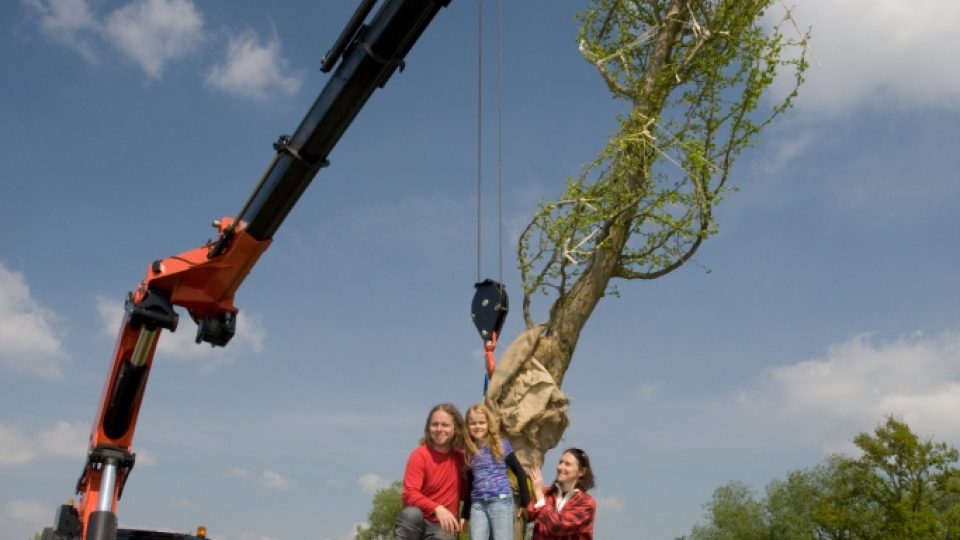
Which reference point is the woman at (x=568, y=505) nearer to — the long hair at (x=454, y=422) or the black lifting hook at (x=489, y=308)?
the long hair at (x=454, y=422)

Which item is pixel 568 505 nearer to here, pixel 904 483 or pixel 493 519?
pixel 493 519

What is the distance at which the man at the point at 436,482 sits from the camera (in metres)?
6.16

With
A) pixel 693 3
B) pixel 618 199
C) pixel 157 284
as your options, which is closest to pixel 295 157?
pixel 157 284

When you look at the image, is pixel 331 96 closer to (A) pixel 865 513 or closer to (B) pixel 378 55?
(B) pixel 378 55

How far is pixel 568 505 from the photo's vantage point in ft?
20.9

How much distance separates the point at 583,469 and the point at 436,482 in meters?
1.07

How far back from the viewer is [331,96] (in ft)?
27.1

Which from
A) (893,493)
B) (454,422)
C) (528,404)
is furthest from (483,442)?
(893,493)

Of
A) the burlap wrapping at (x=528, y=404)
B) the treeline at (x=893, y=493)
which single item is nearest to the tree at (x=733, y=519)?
the treeline at (x=893, y=493)

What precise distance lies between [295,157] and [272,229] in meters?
0.89

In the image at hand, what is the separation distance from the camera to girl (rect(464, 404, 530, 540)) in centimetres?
636

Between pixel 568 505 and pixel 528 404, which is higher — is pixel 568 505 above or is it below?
below

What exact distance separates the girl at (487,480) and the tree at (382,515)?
39299 mm

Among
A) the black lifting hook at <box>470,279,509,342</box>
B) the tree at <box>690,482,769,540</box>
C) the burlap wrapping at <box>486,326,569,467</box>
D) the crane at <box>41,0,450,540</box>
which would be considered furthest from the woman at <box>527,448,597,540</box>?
the tree at <box>690,482,769,540</box>
